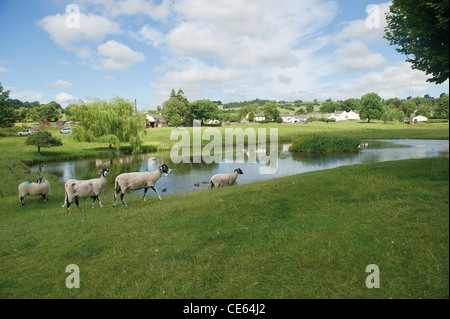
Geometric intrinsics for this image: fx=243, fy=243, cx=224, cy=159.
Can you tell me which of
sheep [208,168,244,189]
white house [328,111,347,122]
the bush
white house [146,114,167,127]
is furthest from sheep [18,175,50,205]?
white house [328,111,347,122]

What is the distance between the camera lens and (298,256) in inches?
222

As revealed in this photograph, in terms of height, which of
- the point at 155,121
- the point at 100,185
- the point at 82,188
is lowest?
the point at 82,188

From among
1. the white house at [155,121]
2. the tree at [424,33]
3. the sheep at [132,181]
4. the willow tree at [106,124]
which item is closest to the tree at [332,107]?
the white house at [155,121]

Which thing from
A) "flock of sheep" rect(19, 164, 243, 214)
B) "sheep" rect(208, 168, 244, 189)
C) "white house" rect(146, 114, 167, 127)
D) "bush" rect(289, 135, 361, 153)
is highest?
"white house" rect(146, 114, 167, 127)

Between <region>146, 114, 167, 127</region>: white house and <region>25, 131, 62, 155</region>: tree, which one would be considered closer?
<region>25, 131, 62, 155</region>: tree

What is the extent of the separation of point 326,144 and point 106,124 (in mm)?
38614

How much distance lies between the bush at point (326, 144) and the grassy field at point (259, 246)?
31.8 meters

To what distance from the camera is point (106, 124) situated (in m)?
43.2

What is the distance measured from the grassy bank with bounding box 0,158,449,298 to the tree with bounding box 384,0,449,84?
12.7ft

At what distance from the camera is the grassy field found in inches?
186

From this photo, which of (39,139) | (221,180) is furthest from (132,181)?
(39,139)

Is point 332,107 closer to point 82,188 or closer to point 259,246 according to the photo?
point 82,188

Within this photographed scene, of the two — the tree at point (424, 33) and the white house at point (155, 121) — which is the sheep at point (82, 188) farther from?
the white house at point (155, 121)

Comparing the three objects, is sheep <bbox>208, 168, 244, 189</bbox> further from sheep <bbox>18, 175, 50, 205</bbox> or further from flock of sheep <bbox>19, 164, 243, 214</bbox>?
sheep <bbox>18, 175, 50, 205</bbox>
